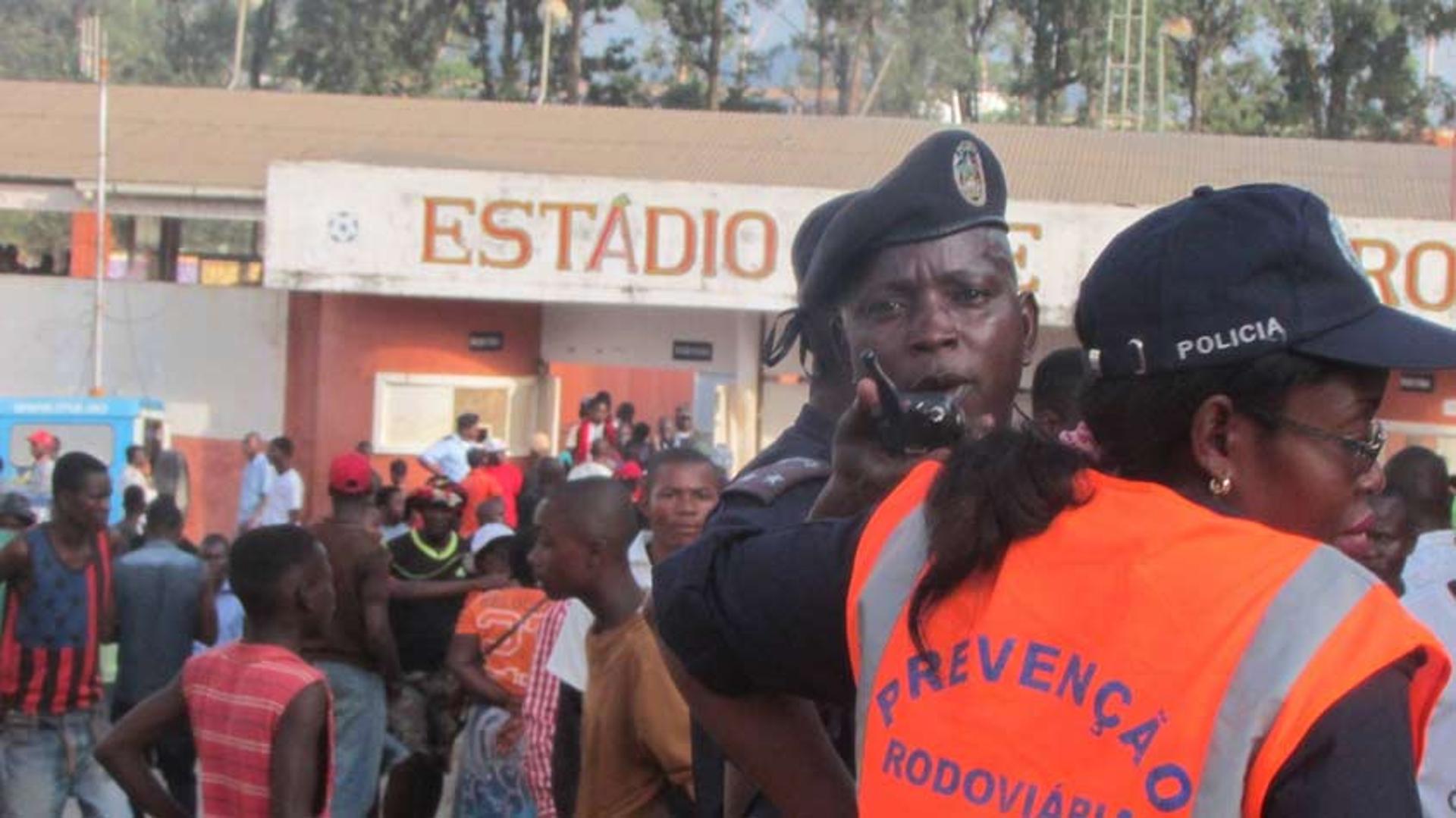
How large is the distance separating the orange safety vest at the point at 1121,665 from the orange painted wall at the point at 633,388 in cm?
2377

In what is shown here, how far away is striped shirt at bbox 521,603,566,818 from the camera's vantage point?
611 centimetres

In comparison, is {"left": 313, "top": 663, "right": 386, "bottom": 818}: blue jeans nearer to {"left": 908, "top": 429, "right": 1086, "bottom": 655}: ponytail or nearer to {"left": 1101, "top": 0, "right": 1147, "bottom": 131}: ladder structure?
{"left": 908, "top": 429, "right": 1086, "bottom": 655}: ponytail

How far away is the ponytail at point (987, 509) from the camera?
1.93 metres

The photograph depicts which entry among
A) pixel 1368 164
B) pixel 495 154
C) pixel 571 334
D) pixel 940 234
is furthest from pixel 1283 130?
pixel 940 234

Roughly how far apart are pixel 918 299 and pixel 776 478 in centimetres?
33

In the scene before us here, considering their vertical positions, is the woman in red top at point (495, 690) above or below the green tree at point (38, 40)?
below

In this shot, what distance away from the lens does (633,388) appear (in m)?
30.2

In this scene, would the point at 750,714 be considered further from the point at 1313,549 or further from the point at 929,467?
the point at 1313,549

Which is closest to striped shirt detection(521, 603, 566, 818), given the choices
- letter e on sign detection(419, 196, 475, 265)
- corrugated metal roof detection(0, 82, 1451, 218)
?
letter e on sign detection(419, 196, 475, 265)

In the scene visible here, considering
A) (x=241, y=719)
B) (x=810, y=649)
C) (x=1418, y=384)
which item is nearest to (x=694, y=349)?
(x=1418, y=384)

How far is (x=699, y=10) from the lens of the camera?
4622 centimetres

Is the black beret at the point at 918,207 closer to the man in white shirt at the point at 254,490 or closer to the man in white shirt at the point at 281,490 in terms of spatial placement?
the man in white shirt at the point at 281,490

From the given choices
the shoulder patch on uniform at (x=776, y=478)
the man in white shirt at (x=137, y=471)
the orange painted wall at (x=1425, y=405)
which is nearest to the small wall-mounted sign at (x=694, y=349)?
the man in white shirt at (x=137, y=471)

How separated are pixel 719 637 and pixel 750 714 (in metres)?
0.19
